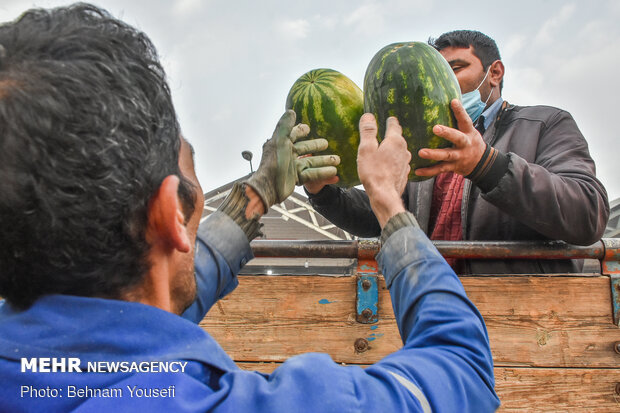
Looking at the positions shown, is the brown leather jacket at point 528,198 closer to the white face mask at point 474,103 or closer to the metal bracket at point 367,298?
the white face mask at point 474,103

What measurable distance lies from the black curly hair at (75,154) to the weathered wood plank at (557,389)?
161cm

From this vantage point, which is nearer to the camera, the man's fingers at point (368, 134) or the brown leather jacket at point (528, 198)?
the man's fingers at point (368, 134)

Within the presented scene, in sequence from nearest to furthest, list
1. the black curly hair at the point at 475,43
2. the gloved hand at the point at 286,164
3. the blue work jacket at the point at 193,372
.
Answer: the blue work jacket at the point at 193,372 → the gloved hand at the point at 286,164 → the black curly hair at the point at 475,43

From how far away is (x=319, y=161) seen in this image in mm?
2195

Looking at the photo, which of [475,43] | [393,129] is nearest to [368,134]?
[393,129]

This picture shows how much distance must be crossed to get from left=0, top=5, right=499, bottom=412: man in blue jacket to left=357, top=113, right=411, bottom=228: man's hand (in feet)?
1.58

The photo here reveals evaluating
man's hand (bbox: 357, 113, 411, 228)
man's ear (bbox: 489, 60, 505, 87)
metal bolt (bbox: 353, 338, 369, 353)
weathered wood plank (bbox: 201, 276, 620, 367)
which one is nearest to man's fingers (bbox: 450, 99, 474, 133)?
man's hand (bbox: 357, 113, 411, 228)

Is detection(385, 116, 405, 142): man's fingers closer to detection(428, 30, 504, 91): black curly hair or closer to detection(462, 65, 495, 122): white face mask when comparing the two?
detection(462, 65, 495, 122): white face mask

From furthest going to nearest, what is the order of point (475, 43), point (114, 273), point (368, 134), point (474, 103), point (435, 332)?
point (475, 43) → point (474, 103) → point (368, 134) → point (435, 332) → point (114, 273)

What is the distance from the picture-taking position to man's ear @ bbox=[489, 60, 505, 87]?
123 inches

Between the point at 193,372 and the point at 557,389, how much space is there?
5.46 feet

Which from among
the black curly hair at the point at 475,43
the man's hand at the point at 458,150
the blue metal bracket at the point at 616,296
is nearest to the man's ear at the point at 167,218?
the man's hand at the point at 458,150

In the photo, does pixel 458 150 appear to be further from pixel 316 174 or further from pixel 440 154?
pixel 316 174

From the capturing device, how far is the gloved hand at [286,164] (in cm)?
199
